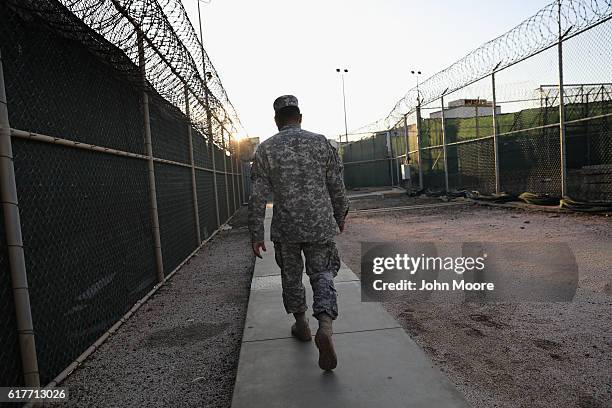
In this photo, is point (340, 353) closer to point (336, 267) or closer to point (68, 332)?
point (336, 267)

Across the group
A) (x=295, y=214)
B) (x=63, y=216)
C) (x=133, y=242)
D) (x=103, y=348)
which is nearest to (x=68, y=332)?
(x=103, y=348)

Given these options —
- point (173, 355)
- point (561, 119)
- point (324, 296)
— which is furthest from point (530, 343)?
point (561, 119)

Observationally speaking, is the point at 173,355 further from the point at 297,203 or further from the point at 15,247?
the point at 297,203

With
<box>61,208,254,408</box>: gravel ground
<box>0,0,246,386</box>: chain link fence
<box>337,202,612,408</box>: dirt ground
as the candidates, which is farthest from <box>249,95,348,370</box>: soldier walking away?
<box>0,0,246,386</box>: chain link fence

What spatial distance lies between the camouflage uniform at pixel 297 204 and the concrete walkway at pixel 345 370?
1.07ft

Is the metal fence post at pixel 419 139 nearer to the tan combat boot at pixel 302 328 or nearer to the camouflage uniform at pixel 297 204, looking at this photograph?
the camouflage uniform at pixel 297 204

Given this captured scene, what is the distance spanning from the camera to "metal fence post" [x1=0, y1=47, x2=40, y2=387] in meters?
2.11

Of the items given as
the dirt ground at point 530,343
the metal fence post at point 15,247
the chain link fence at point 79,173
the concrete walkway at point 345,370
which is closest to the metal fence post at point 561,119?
the dirt ground at point 530,343

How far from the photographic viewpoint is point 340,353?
8.30 feet

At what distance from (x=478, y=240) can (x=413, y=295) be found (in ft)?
8.84

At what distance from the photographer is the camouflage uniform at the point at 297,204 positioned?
8.54 ft

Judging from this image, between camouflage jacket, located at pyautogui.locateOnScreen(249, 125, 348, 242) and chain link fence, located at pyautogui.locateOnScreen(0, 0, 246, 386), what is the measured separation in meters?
1.24

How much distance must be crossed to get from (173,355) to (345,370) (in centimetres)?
131

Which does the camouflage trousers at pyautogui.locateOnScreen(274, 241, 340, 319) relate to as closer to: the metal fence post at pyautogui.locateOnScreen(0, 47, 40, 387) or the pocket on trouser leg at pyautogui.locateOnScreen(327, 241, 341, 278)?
the pocket on trouser leg at pyautogui.locateOnScreen(327, 241, 341, 278)
